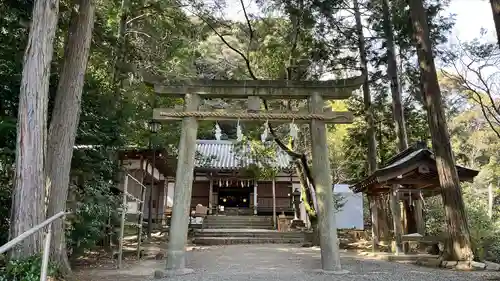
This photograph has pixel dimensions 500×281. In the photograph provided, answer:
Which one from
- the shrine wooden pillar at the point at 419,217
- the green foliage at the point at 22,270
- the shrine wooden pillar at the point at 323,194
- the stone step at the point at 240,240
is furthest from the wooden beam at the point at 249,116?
the stone step at the point at 240,240


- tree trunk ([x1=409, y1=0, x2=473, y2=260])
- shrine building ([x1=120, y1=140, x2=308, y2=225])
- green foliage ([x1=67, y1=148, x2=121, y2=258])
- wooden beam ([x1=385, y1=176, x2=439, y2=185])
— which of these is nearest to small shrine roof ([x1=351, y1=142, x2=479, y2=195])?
wooden beam ([x1=385, y1=176, x2=439, y2=185])

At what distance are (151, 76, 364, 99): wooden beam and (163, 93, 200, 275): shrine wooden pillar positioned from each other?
20 cm

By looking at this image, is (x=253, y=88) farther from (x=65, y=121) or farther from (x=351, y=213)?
(x=351, y=213)

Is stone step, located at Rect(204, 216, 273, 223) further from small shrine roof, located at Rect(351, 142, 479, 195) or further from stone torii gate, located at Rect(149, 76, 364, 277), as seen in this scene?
stone torii gate, located at Rect(149, 76, 364, 277)

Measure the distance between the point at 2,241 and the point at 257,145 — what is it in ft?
28.3

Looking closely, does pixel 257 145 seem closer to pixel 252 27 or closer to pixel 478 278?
pixel 252 27

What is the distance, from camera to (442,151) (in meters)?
7.83

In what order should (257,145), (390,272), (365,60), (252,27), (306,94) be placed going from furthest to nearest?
1. (257,145)
2. (365,60)
3. (252,27)
4. (306,94)
5. (390,272)

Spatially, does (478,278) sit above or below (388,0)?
below

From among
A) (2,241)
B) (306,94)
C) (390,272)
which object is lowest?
(390,272)

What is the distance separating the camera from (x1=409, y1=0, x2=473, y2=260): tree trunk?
24.0 ft

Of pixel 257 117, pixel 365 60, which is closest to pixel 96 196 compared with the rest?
pixel 257 117

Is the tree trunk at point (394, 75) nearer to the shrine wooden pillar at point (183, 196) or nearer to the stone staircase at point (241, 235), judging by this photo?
the stone staircase at point (241, 235)

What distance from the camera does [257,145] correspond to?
13.4m
